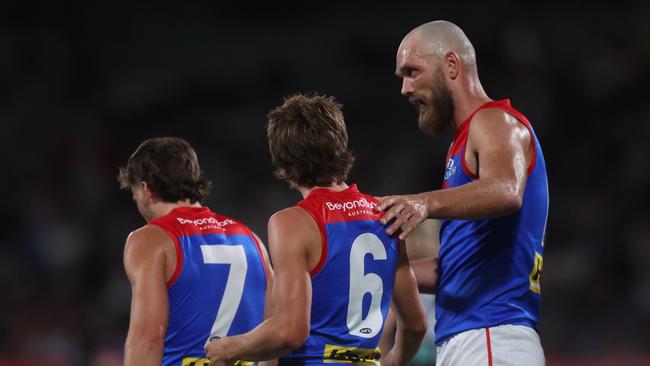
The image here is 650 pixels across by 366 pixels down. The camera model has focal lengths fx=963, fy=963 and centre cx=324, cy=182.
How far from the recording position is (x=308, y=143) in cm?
432

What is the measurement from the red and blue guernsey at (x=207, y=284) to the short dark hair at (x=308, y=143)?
76cm

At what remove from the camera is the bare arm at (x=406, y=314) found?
15.1 feet

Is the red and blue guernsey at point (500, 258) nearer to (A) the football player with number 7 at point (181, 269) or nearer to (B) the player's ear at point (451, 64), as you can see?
(B) the player's ear at point (451, 64)

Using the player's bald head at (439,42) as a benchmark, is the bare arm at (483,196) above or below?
below

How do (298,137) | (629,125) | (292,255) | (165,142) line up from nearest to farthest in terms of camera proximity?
(292,255), (298,137), (165,142), (629,125)

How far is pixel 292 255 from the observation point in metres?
4.07

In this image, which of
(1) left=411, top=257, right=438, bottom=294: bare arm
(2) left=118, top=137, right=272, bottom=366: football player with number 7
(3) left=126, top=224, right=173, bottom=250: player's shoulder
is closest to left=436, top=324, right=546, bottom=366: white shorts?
(1) left=411, top=257, right=438, bottom=294: bare arm

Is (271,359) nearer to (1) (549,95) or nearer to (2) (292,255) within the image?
(2) (292,255)

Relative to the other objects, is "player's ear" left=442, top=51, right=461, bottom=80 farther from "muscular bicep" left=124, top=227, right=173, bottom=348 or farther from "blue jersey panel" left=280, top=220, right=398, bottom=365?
"muscular bicep" left=124, top=227, right=173, bottom=348

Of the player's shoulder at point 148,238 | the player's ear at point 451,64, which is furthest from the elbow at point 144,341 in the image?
the player's ear at point 451,64

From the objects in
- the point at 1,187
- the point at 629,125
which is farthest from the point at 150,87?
the point at 629,125

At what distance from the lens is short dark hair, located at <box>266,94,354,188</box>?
171 inches

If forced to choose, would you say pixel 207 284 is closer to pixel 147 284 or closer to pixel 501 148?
pixel 147 284

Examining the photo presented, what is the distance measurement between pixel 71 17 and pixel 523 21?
805cm
